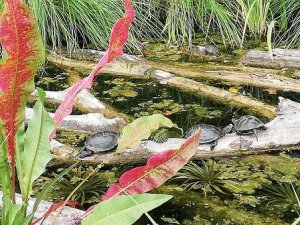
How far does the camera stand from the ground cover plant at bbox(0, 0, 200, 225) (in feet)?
3.87

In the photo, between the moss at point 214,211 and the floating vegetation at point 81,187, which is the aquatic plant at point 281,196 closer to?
the moss at point 214,211

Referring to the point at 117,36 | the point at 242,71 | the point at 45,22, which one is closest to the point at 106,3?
the point at 45,22

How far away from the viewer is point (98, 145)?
2.58 meters

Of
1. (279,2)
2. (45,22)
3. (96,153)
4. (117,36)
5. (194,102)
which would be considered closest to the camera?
(117,36)

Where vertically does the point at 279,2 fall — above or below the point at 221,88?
above

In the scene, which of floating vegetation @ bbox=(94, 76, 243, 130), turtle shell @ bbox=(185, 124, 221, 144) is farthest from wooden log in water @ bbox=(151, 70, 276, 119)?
turtle shell @ bbox=(185, 124, 221, 144)

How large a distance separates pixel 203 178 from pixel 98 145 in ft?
1.72

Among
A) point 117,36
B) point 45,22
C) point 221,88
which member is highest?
point 117,36

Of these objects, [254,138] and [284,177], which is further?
[254,138]

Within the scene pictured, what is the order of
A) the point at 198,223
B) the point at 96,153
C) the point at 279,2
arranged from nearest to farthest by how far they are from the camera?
the point at 198,223, the point at 96,153, the point at 279,2

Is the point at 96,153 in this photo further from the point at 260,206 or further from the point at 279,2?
the point at 279,2

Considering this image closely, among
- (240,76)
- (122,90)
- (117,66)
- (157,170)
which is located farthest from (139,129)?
(117,66)

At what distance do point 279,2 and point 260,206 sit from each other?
9.54 ft

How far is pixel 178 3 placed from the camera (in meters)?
4.50
